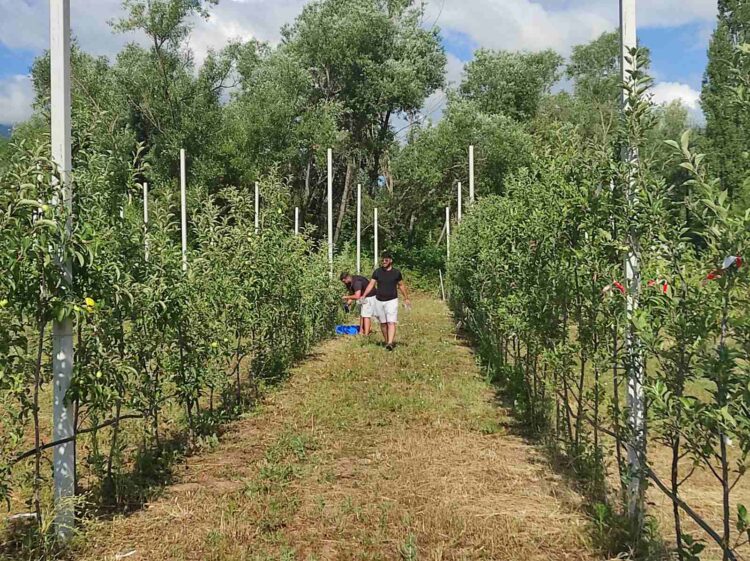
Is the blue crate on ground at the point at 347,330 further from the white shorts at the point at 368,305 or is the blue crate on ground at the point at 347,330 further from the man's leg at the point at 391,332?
the man's leg at the point at 391,332

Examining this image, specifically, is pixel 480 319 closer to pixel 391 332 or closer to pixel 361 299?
pixel 391 332

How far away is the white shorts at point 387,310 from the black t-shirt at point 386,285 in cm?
7

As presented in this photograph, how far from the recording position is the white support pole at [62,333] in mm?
3734

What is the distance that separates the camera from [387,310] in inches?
435

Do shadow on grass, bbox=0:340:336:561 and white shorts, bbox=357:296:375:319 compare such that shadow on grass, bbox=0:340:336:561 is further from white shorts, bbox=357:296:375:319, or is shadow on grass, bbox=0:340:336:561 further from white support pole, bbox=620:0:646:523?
white shorts, bbox=357:296:375:319

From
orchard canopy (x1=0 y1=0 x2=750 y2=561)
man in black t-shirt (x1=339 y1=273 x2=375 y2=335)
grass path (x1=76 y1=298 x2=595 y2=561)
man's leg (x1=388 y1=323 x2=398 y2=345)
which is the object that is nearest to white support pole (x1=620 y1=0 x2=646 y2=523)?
orchard canopy (x1=0 y1=0 x2=750 y2=561)

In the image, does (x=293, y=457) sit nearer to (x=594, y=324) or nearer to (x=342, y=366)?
(x=594, y=324)

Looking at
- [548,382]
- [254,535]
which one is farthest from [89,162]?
[548,382]

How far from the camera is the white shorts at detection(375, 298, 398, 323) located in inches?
434

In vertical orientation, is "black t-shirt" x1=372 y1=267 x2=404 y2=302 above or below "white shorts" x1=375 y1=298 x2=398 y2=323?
above

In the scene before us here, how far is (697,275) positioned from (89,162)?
346 centimetres

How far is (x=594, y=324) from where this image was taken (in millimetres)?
4312

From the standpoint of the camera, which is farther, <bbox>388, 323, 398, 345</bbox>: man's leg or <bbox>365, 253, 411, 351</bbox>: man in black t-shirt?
<bbox>388, 323, 398, 345</bbox>: man's leg

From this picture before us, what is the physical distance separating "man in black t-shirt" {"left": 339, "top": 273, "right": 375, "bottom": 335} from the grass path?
15.4 feet
